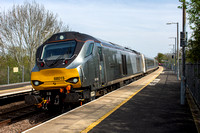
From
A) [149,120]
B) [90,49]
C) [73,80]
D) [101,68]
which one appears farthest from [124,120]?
[101,68]

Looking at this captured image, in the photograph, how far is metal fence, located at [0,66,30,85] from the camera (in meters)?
23.0

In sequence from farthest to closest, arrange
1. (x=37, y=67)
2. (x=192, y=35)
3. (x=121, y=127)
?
(x=192, y=35) → (x=37, y=67) → (x=121, y=127)

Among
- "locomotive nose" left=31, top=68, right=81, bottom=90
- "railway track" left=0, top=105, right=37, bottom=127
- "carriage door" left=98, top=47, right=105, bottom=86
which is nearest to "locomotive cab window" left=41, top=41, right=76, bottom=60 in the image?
"locomotive nose" left=31, top=68, right=81, bottom=90

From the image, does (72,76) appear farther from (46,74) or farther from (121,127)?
(121,127)

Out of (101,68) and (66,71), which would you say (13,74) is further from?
(66,71)

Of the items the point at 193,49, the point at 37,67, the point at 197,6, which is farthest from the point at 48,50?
the point at 193,49

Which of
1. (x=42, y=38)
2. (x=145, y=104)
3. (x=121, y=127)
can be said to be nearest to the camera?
(x=121, y=127)

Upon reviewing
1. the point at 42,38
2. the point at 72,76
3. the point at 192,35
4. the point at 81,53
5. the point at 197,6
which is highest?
the point at 42,38

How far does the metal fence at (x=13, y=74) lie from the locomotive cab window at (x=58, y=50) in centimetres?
1585

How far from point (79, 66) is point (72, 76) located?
49cm

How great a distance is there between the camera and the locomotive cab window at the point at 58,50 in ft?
28.5

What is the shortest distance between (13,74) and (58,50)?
17744mm

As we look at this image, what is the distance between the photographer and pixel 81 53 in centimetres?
855

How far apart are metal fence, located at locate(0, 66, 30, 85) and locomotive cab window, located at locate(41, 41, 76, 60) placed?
15847 mm
